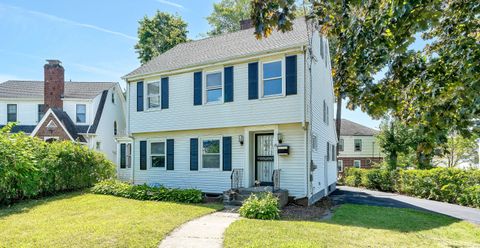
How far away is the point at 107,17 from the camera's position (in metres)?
14.6

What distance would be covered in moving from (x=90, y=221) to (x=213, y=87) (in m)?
7.20

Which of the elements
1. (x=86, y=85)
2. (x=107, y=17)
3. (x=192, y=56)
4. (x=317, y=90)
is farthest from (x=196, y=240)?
(x=86, y=85)

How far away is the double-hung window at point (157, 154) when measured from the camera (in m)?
15.3

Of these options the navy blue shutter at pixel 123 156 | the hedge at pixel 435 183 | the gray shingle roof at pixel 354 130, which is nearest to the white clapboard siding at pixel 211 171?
the navy blue shutter at pixel 123 156

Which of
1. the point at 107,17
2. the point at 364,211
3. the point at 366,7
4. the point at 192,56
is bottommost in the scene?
the point at 364,211

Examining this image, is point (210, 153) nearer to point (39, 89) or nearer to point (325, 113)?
point (325, 113)

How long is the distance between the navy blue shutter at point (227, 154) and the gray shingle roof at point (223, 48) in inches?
129

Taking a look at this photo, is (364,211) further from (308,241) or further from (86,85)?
(86,85)

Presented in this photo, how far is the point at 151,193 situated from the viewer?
12562 mm

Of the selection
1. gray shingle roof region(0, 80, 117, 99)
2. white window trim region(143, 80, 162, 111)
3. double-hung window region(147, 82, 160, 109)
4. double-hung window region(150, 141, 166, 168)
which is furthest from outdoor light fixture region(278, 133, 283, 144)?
gray shingle roof region(0, 80, 117, 99)

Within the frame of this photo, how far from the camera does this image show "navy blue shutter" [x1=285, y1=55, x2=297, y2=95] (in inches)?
463

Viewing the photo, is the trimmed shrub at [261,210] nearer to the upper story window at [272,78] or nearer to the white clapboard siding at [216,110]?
the white clapboard siding at [216,110]

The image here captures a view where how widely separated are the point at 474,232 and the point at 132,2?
1399 cm

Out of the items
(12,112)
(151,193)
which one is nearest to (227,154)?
(151,193)
